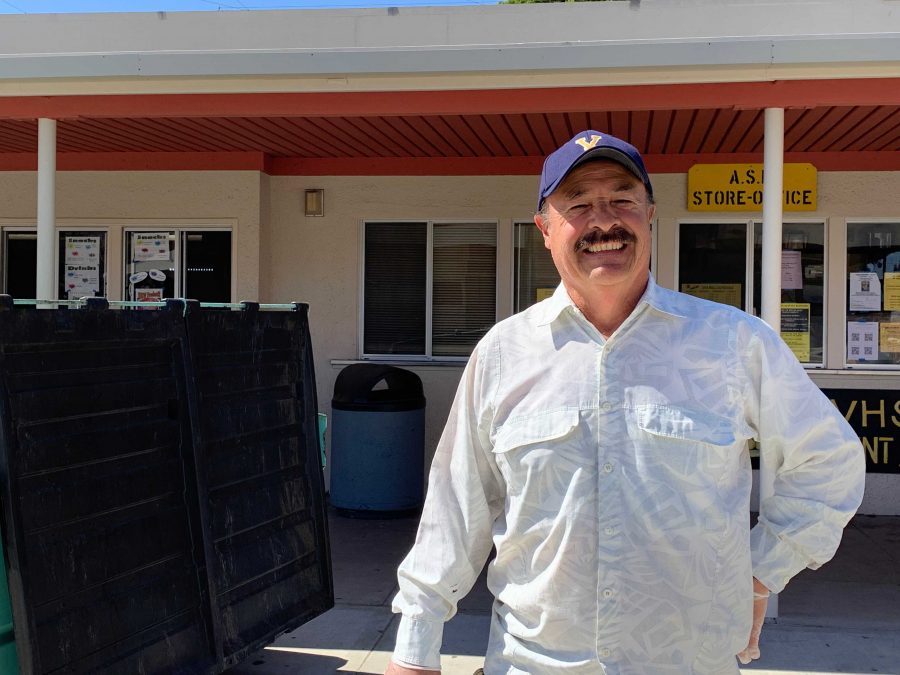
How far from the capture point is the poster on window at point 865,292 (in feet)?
24.0

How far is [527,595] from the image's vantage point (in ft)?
6.16

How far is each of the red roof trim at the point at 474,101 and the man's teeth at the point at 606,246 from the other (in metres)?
3.25

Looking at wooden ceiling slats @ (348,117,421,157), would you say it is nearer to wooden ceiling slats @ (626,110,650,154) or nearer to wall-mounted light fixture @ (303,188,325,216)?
wall-mounted light fixture @ (303,188,325,216)

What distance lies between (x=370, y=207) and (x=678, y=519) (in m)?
6.29

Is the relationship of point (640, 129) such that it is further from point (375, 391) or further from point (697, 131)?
point (375, 391)

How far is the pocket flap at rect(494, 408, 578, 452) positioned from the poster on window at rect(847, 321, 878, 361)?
6241 millimetres

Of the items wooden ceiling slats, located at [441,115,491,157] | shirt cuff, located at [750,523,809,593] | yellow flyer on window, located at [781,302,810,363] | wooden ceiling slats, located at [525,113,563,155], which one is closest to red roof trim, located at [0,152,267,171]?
wooden ceiling slats, located at [441,115,491,157]

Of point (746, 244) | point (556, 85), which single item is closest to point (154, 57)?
point (556, 85)

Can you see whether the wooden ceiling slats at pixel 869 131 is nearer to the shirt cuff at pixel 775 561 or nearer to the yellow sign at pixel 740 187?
the yellow sign at pixel 740 187

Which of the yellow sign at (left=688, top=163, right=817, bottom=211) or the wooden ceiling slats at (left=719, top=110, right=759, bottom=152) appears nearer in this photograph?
the wooden ceiling slats at (left=719, top=110, right=759, bottom=152)

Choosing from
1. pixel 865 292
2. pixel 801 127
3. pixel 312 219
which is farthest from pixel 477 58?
pixel 865 292

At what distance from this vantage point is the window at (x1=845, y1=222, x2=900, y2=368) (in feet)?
24.0

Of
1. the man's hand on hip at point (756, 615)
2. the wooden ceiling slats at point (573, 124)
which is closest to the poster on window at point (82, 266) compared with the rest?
the wooden ceiling slats at point (573, 124)

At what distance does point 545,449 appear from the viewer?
188 cm
